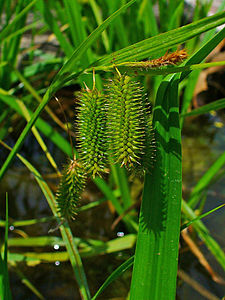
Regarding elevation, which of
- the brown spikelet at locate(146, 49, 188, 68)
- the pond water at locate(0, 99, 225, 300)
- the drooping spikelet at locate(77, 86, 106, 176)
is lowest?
the pond water at locate(0, 99, 225, 300)

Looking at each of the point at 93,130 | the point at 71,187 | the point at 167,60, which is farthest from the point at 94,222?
the point at 167,60

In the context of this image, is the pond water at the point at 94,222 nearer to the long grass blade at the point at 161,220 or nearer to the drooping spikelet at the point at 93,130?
the long grass blade at the point at 161,220

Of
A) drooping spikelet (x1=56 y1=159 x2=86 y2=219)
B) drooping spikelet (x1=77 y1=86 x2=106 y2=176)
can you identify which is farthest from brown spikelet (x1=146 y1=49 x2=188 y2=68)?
drooping spikelet (x1=56 y1=159 x2=86 y2=219)

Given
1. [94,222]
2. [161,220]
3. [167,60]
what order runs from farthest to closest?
[94,222] → [161,220] → [167,60]

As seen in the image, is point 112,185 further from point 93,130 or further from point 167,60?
point 167,60

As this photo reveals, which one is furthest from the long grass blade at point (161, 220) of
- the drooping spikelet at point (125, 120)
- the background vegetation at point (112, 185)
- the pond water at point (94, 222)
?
the pond water at point (94, 222)

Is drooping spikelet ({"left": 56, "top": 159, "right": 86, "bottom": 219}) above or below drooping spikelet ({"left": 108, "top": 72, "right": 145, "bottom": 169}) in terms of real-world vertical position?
below

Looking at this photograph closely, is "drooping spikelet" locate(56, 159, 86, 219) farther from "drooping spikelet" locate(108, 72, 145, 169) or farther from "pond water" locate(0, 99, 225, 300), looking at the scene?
"pond water" locate(0, 99, 225, 300)
